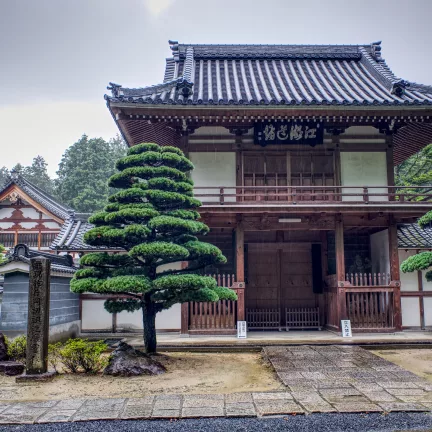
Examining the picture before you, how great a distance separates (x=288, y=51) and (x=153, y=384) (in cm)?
1451

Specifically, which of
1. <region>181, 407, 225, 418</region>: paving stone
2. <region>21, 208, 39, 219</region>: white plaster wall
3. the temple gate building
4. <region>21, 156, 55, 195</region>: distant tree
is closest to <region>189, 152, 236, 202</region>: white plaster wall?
the temple gate building

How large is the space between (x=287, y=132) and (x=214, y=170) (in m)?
2.56

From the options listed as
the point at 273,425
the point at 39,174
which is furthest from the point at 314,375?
the point at 39,174

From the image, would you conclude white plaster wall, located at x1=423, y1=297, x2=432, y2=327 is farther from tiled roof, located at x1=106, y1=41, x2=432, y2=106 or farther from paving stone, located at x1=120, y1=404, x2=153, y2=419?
paving stone, located at x1=120, y1=404, x2=153, y2=419

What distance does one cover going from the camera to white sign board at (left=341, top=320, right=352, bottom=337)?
38.4 feet

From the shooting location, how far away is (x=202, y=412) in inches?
205

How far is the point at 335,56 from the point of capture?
16922 mm

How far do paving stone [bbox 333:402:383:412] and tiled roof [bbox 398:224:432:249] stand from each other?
8758 mm

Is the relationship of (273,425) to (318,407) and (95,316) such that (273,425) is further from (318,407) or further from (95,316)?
(95,316)

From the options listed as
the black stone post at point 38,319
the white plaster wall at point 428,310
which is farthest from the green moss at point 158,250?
the white plaster wall at point 428,310

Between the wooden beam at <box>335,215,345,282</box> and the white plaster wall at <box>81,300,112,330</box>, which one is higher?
the wooden beam at <box>335,215,345,282</box>

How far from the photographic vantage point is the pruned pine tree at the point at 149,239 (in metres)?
8.30

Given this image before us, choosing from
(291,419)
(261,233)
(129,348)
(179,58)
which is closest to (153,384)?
(129,348)

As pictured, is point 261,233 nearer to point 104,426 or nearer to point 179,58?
point 179,58
